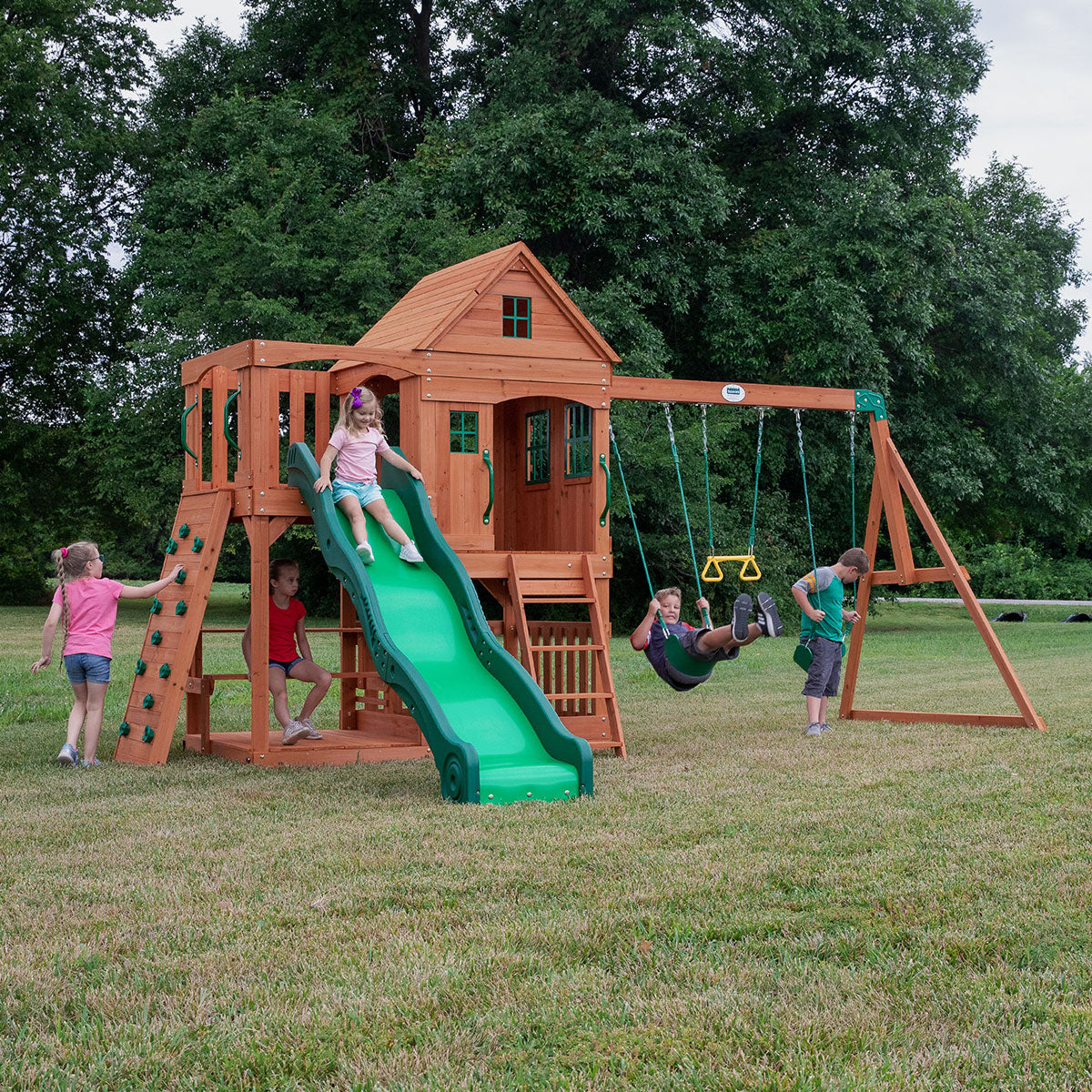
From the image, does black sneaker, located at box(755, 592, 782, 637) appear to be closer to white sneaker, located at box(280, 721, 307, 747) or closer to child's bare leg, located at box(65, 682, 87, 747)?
white sneaker, located at box(280, 721, 307, 747)

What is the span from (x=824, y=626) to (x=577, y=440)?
278 centimetres

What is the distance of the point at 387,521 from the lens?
388 inches

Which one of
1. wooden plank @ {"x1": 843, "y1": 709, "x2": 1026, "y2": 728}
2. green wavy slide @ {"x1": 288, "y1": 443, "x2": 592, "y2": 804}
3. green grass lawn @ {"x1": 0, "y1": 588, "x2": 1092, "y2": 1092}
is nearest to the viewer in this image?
green grass lawn @ {"x1": 0, "y1": 588, "x2": 1092, "y2": 1092}

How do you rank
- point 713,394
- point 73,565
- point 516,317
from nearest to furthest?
point 73,565 < point 516,317 < point 713,394

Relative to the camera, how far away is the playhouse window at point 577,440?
38.6 ft

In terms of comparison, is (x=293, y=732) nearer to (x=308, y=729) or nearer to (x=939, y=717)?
(x=308, y=729)

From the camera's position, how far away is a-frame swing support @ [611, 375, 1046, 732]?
37.6 ft

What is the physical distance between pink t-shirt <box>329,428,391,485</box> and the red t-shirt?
119cm

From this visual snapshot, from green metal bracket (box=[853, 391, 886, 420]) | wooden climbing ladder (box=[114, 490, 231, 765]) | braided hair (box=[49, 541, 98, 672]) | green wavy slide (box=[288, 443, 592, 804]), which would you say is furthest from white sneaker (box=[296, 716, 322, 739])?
green metal bracket (box=[853, 391, 886, 420])

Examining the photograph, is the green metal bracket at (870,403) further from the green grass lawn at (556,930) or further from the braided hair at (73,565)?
the braided hair at (73,565)

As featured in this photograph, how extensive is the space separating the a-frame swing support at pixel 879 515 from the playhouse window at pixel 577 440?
0.35 metres

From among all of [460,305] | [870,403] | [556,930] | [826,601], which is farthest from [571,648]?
[556,930]

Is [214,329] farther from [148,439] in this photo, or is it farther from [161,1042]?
[161,1042]

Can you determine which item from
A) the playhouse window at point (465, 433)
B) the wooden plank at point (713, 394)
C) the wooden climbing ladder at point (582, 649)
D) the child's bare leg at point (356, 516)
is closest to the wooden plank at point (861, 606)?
the wooden plank at point (713, 394)
